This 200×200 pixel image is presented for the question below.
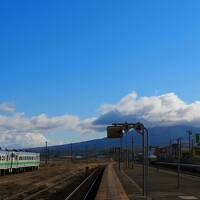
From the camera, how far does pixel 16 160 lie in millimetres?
71938

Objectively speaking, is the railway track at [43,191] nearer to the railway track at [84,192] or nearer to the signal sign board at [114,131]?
the railway track at [84,192]

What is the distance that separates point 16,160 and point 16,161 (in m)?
0.48

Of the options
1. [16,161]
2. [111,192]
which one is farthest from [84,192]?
[16,161]

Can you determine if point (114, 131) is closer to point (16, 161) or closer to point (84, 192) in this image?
point (84, 192)

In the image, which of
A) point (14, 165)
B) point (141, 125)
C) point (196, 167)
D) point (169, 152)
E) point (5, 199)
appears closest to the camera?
point (141, 125)

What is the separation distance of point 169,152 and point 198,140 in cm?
4899

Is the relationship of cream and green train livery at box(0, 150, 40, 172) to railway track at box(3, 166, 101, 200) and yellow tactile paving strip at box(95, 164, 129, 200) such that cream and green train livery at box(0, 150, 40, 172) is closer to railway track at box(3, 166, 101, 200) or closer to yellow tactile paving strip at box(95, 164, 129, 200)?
railway track at box(3, 166, 101, 200)

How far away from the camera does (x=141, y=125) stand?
25.1 m

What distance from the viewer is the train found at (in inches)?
2493

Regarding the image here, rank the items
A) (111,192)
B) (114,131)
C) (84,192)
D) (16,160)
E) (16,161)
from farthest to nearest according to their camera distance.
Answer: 1. (16,161)
2. (16,160)
3. (84,192)
4. (111,192)
5. (114,131)

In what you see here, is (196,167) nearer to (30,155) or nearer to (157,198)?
(30,155)

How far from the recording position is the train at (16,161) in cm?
6333

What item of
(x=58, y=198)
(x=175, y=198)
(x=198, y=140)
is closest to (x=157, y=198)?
(x=175, y=198)

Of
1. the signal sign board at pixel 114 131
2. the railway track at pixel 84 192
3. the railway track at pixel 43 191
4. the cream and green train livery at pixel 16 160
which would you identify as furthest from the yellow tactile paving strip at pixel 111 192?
the cream and green train livery at pixel 16 160
